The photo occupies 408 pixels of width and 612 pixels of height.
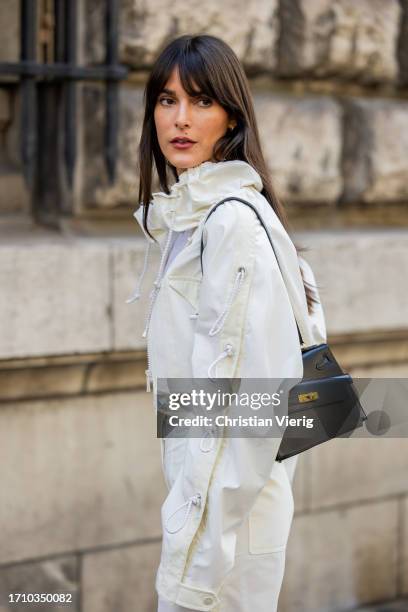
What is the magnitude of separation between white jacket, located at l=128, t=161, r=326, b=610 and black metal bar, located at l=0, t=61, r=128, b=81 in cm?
139

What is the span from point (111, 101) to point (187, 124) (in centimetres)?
128

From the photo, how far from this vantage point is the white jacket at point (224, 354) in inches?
85.8

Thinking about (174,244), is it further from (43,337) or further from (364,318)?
(364,318)

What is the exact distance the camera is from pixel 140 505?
12.5 ft

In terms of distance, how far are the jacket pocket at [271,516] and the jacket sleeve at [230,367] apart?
13 cm

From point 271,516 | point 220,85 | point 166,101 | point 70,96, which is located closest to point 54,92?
point 70,96

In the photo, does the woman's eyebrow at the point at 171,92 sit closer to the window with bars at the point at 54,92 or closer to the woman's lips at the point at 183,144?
the woman's lips at the point at 183,144

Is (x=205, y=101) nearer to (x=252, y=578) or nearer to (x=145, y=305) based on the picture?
(x=252, y=578)

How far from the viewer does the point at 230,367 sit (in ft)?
7.22

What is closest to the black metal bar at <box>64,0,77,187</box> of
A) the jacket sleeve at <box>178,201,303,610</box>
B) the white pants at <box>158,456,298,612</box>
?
the jacket sleeve at <box>178,201,303,610</box>

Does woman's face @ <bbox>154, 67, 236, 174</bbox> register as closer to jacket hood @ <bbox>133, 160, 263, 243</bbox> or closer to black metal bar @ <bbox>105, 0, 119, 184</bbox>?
jacket hood @ <bbox>133, 160, 263, 243</bbox>

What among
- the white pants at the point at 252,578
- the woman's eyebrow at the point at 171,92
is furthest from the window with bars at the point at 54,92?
the white pants at the point at 252,578

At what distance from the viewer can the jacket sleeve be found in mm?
2172

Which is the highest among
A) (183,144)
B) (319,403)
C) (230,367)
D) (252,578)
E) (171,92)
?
(171,92)
